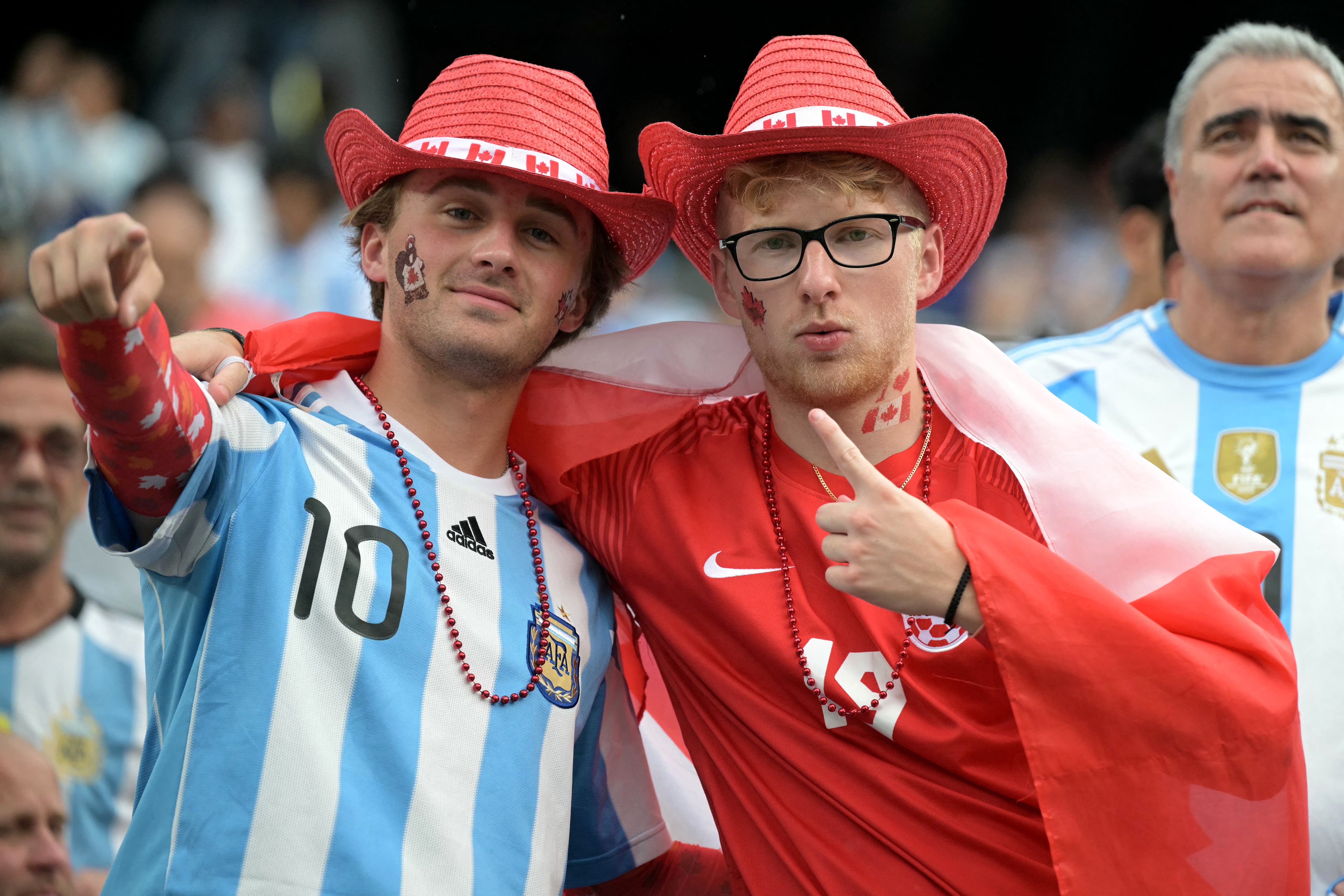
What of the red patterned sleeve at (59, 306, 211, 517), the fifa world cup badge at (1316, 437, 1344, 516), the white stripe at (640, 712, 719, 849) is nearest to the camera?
the red patterned sleeve at (59, 306, 211, 517)

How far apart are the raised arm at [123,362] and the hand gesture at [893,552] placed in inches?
42.0

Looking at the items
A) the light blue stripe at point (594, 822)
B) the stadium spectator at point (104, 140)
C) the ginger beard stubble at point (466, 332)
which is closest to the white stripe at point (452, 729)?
the ginger beard stubble at point (466, 332)

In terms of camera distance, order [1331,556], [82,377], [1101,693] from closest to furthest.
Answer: [82,377], [1101,693], [1331,556]

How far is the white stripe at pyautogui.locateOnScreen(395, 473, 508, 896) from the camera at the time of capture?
2.07 metres

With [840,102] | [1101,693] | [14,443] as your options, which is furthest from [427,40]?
[1101,693]

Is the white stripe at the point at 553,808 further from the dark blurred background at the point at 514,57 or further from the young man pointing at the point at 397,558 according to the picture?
the dark blurred background at the point at 514,57

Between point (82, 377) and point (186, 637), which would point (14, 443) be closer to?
point (186, 637)

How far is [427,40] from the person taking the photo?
324 inches

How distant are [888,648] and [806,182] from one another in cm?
95

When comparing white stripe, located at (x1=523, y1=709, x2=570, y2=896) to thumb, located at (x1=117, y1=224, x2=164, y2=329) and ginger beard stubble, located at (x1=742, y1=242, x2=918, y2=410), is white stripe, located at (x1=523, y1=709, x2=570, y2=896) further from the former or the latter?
thumb, located at (x1=117, y1=224, x2=164, y2=329)

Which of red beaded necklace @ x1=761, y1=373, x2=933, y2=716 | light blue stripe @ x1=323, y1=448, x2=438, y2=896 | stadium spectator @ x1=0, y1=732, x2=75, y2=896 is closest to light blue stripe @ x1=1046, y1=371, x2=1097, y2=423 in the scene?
red beaded necklace @ x1=761, y1=373, x2=933, y2=716

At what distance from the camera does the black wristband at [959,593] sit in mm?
1979

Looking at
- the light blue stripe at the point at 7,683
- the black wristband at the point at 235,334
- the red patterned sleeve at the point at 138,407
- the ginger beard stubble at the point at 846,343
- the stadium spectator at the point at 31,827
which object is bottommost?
the stadium spectator at the point at 31,827

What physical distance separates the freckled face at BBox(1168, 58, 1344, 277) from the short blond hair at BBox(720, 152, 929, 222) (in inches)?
47.3
